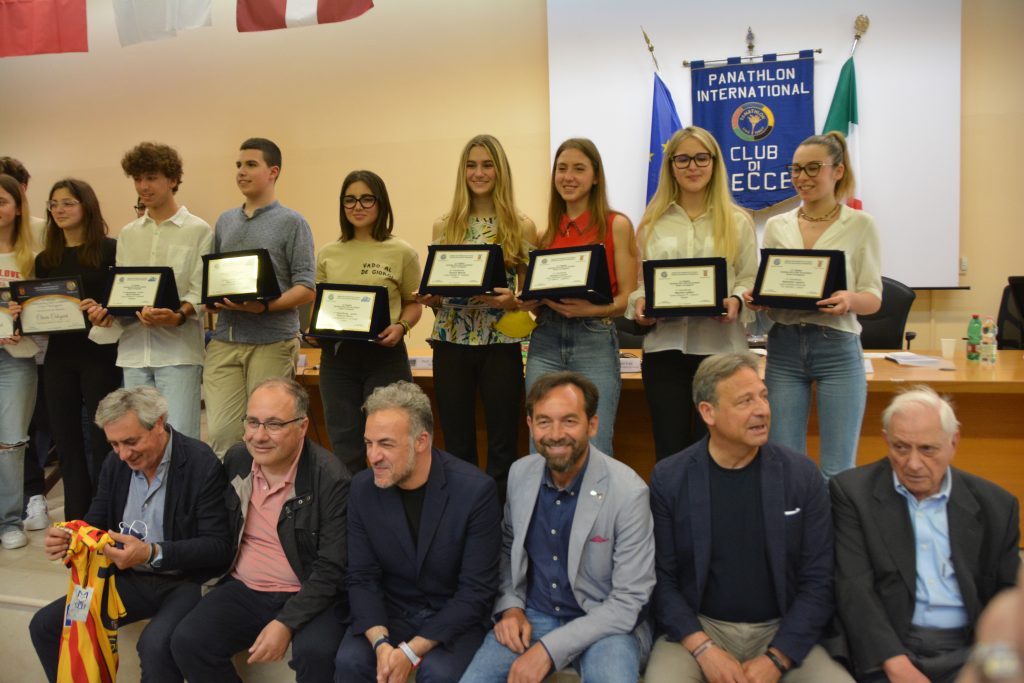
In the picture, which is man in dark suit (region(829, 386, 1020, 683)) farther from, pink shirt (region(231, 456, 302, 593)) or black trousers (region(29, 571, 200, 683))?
black trousers (region(29, 571, 200, 683))

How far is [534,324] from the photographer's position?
3.12 meters

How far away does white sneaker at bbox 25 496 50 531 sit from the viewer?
13.1 ft

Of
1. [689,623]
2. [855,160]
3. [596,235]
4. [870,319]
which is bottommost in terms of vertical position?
[689,623]

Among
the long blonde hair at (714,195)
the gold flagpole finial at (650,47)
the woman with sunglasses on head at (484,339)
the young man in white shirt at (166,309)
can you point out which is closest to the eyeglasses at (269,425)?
the woman with sunglasses on head at (484,339)

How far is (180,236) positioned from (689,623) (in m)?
2.69

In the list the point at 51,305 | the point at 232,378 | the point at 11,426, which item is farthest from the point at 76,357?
the point at 232,378

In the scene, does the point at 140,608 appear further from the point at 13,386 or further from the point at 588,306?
the point at 588,306

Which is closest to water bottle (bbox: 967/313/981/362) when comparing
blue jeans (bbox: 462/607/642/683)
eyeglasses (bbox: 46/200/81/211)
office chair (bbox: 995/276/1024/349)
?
→ office chair (bbox: 995/276/1024/349)

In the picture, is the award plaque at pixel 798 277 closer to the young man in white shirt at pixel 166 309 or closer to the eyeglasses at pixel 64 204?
the young man in white shirt at pixel 166 309

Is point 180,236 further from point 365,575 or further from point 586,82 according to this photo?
point 586,82

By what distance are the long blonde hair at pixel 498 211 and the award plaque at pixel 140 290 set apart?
1.21 metres

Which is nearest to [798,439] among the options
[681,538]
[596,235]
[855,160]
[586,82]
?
[681,538]

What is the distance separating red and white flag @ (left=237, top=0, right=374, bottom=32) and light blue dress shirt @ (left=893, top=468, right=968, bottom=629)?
431 cm

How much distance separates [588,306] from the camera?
2.93m
